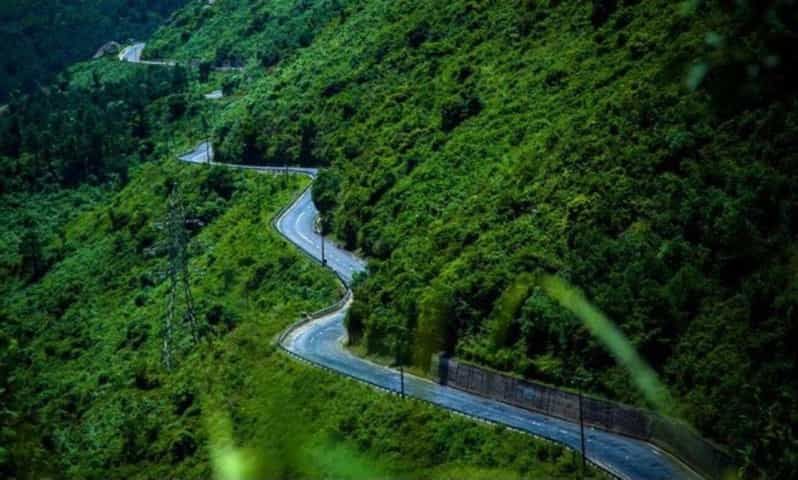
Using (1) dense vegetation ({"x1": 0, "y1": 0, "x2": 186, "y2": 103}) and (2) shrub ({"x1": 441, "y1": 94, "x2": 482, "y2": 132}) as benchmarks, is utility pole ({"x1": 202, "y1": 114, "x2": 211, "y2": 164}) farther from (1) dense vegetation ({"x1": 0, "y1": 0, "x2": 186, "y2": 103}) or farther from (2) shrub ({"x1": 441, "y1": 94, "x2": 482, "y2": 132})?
(1) dense vegetation ({"x1": 0, "y1": 0, "x2": 186, "y2": 103})

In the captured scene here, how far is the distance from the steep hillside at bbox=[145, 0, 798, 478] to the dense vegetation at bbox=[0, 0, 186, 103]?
3419 inches

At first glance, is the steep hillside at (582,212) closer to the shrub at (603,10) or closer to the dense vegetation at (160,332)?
the shrub at (603,10)

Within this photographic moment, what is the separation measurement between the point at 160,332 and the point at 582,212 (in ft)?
79.8

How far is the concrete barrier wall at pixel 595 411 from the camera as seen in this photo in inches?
989

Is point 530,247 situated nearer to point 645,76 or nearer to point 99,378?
point 645,76

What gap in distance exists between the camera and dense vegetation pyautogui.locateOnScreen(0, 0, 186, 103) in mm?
135875

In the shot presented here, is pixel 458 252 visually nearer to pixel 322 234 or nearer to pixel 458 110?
pixel 458 110

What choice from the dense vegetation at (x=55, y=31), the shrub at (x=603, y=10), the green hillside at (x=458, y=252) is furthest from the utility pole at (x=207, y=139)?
the dense vegetation at (x=55, y=31)

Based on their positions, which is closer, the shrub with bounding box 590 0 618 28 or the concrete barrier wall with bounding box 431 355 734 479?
the concrete barrier wall with bounding box 431 355 734 479

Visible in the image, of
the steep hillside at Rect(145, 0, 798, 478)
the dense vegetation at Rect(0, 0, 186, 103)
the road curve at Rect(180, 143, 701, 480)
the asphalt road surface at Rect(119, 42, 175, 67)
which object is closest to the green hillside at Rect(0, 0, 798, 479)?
the steep hillside at Rect(145, 0, 798, 478)

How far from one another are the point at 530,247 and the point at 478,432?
8228 mm

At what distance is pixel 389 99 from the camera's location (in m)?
59.6

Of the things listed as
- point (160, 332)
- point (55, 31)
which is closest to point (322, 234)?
point (160, 332)

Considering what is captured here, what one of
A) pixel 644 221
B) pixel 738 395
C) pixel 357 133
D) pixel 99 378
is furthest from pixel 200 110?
pixel 738 395
